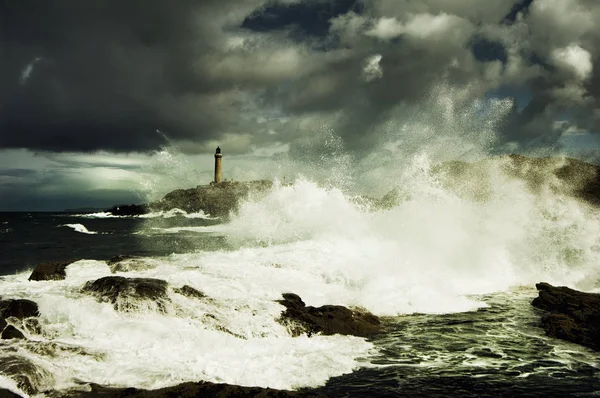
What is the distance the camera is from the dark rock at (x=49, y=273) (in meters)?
13.1

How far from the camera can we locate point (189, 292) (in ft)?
36.8

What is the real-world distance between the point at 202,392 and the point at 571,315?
1090cm

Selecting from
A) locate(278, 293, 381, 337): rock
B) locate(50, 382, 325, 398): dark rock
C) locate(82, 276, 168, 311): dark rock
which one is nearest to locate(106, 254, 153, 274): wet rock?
locate(82, 276, 168, 311): dark rock

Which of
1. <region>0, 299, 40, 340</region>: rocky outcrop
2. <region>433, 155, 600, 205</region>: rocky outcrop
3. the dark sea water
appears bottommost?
the dark sea water

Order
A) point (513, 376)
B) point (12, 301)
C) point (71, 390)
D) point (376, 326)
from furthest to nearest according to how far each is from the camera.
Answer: point (376, 326) < point (12, 301) < point (513, 376) < point (71, 390)

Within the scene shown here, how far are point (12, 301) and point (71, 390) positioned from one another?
371 cm

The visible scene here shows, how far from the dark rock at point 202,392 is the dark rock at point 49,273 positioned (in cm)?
775

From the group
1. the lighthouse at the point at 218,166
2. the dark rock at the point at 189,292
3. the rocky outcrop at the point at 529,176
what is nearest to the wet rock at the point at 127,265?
the dark rock at the point at 189,292

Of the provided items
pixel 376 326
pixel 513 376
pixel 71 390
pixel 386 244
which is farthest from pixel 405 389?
pixel 386 244

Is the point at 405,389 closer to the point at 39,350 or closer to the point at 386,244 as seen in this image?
the point at 39,350

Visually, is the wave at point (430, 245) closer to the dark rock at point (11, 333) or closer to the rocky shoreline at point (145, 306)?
the rocky shoreline at point (145, 306)

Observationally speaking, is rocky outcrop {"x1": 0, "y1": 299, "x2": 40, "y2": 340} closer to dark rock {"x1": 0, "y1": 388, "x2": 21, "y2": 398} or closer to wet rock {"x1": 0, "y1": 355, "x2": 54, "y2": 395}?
wet rock {"x1": 0, "y1": 355, "x2": 54, "y2": 395}

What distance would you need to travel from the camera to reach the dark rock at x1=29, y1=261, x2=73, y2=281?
43.1ft

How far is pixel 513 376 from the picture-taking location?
333 inches
